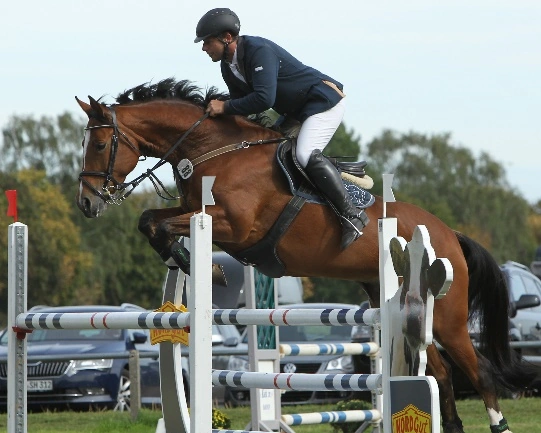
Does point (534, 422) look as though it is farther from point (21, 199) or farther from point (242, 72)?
point (21, 199)

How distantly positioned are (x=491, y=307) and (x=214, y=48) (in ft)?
8.67

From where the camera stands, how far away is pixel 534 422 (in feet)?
29.0

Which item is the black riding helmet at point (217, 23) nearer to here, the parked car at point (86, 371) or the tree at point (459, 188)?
the parked car at point (86, 371)

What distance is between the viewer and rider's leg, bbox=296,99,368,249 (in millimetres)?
6242

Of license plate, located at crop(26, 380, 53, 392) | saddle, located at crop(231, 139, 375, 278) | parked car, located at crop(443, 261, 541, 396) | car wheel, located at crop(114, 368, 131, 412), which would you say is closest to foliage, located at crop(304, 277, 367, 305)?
parked car, located at crop(443, 261, 541, 396)

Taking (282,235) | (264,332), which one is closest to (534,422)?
(264,332)

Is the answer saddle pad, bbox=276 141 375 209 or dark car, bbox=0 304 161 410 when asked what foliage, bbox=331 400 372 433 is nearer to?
saddle pad, bbox=276 141 375 209

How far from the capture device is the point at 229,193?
6.19 meters

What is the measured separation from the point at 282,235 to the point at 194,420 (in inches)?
73.5

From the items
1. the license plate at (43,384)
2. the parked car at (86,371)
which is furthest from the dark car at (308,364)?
the license plate at (43,384)

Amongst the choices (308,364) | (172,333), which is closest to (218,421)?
(172,333)

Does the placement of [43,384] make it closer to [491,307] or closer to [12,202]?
[491,307]

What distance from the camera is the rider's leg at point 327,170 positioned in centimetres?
624

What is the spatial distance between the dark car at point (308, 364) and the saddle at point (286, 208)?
5.43 meters
